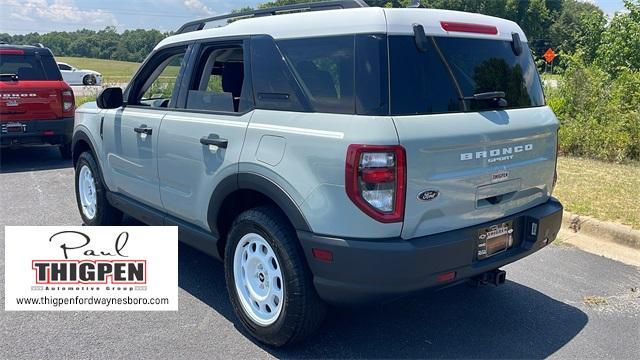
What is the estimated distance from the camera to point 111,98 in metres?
4.59

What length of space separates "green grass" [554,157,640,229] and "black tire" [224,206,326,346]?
3.80m

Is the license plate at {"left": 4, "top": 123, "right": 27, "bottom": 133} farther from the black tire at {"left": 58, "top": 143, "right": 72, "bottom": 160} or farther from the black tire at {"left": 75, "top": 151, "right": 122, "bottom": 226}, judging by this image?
the black tire at {"left": 75, "top": 151, "right": 122, "bottom": 226}

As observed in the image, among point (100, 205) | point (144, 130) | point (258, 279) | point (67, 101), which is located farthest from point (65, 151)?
point (258, 279)

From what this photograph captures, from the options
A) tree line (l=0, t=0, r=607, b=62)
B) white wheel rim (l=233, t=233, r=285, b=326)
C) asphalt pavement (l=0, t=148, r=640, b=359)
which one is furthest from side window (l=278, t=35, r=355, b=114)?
tree line (l=0, t=0, r=607, b=62)

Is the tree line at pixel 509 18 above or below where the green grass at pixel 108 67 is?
above

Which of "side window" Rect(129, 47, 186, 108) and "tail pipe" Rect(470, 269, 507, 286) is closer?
"tail pipe" Rect(470, 269, 507, 286)

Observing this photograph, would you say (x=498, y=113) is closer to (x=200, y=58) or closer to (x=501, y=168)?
(x=501, y=168)

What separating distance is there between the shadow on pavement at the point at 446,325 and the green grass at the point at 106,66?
Answer: 2913 cm

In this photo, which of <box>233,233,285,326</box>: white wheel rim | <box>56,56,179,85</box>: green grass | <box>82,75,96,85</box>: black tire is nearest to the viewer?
<box>233,233,285,326</box>: white wheel rim

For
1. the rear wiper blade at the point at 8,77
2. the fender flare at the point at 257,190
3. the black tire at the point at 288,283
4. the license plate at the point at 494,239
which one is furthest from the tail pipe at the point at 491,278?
the rear wiper blade at the point at 8,77

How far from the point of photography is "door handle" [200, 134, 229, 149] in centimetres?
335

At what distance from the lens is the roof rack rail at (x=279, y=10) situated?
323 centimetres

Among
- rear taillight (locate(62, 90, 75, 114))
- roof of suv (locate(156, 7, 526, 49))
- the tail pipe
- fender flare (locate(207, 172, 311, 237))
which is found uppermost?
roof of suv (locate(156, 7, 526, 49))

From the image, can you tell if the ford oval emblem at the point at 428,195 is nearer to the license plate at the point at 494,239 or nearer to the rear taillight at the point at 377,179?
the rear taillight at the point at 377,179
